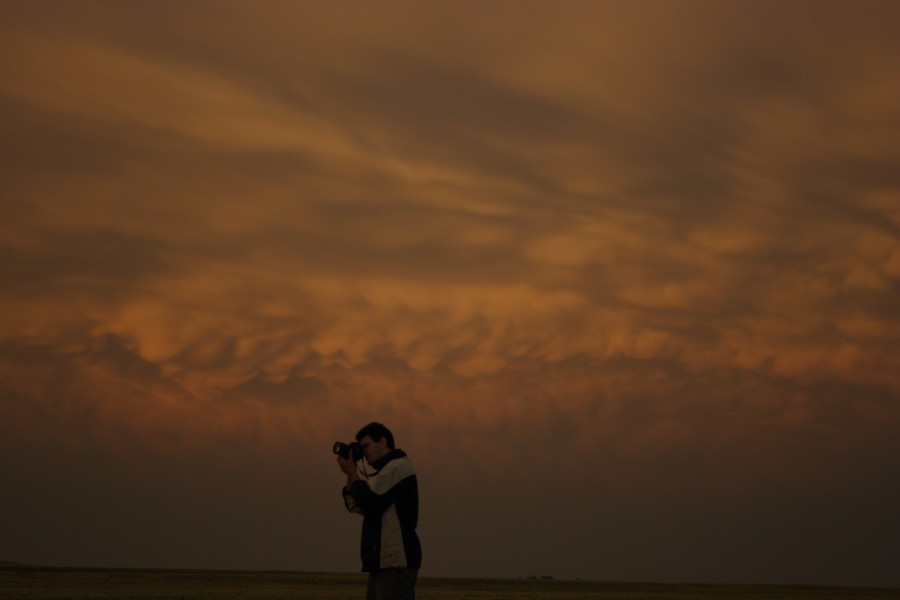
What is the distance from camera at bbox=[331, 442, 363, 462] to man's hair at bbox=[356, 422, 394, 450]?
0.33ft

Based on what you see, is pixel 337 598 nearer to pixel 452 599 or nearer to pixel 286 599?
pixel 286 599

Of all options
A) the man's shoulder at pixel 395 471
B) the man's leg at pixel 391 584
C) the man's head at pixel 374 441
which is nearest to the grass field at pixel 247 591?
the man's leg at pixel 391 584

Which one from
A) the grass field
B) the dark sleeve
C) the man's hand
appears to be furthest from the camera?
the grass field

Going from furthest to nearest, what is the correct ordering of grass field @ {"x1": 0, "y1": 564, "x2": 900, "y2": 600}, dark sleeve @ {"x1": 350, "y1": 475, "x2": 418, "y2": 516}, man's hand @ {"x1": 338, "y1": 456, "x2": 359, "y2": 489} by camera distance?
grass field @ {"x1": 0, "y1": 564, "x2": 900, "y2": 600} < man's hand @ {"x1": 338, "y1": 456, "x2": 359, "y2": 489} < dark sleeve @ {"x1": 350, "y1": 475, "x2": 418, "y2": 516}

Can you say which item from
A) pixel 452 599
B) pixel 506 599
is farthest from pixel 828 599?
pixel 452 599

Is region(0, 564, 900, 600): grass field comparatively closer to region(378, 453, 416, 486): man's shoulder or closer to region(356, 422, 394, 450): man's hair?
region(356, 422, 394, 450): man's hair

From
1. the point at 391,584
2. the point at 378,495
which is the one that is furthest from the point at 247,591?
the point at 378,495

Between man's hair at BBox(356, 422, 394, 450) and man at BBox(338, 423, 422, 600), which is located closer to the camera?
man at BBox(338, 423, 422, 600)

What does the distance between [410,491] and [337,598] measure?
30.0 metres

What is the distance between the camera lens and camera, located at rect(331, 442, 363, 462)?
36.0 feet

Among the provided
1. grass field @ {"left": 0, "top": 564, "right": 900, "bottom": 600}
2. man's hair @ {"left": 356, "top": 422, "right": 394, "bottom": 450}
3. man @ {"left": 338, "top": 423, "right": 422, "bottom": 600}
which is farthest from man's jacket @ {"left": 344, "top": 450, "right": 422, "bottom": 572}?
grass field @ {"left": 0, "top": 564, "right": 900, "bottom": 600}

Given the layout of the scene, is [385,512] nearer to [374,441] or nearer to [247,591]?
[374,441]

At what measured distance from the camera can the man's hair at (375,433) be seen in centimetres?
Result: 1105

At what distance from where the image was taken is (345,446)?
10992 mm
